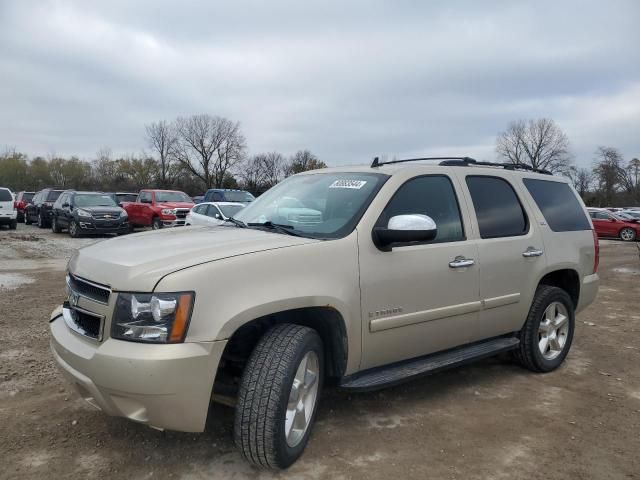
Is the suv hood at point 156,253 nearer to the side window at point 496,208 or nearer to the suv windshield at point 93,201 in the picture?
the side window at point 496,208

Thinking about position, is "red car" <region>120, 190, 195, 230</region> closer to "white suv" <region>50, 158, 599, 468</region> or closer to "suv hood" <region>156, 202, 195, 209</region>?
"suv hood" <region>156, 202, 195, 209</region>

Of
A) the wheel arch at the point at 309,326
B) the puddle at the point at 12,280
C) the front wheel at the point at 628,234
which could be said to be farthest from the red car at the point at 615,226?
the wheel arch at the point at 309,326

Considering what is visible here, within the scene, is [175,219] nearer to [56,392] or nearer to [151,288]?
[56,392]

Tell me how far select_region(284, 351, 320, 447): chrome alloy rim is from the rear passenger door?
1505 mm

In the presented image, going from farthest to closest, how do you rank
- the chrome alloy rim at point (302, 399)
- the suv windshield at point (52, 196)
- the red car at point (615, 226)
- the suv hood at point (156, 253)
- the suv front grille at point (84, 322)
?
1. the red car at point (615, 226)
2. the suv windshield at point (52, 196)
3. the chrome alloy rim at point (302, 399)
4. the suv front grille at point (84, 322)
5. the suv hood at point (156, 253)

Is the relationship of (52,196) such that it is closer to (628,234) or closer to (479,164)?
(479,164)

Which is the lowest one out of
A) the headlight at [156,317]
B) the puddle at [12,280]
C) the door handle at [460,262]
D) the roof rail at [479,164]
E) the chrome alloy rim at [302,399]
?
the puddle at [12,280]

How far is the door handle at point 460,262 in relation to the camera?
3666 mm

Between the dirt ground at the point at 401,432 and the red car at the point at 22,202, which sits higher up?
the red car at the point at 22,202

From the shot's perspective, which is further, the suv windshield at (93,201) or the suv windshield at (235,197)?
the suv windshield at (235,197)

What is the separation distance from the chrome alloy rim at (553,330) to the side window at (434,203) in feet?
4.78

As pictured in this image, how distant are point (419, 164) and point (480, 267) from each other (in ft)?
2.98

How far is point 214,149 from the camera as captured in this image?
73.1 m

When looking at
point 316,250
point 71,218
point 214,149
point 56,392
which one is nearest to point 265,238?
point 316,250
